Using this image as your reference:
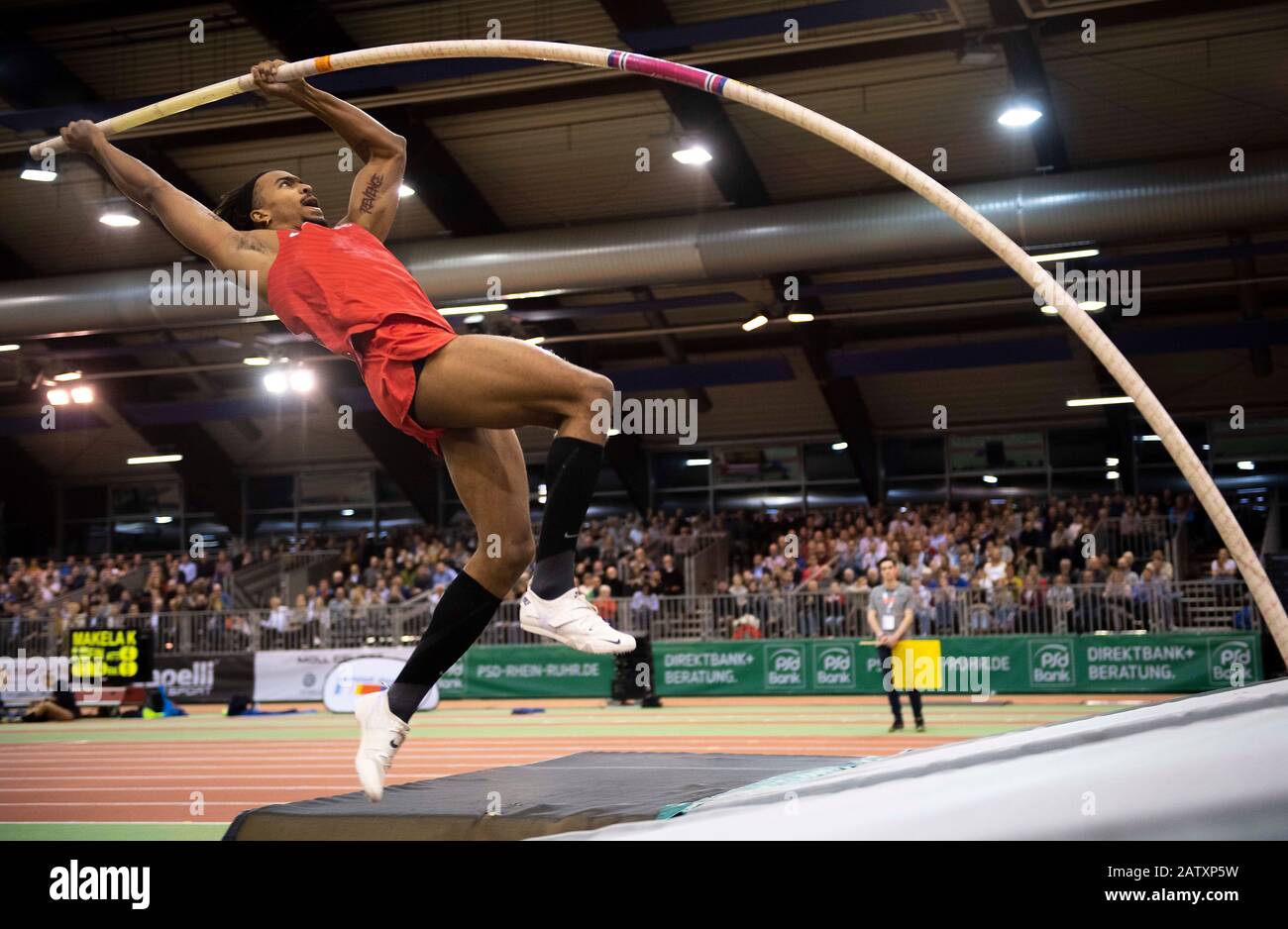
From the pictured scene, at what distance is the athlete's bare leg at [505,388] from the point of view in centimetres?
379

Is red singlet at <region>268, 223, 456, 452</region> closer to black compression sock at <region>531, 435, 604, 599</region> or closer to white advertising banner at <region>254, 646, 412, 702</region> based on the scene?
black compression sock at <region>531, 435, 604, 599</region>

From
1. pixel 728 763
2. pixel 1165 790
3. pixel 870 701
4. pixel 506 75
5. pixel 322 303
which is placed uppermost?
pixel 506 75

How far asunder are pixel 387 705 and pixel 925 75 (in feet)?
49.1

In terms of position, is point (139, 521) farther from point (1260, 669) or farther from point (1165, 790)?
point (1165, 790)

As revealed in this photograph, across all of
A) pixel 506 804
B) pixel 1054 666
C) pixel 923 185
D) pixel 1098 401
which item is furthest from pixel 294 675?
pixel 923 185

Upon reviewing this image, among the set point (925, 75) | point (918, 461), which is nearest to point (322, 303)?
point (925, 75)

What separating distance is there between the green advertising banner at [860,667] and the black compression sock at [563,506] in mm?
10856

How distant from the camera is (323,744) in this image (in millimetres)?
13273

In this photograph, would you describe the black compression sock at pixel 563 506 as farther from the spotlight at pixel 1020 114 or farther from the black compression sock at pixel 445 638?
the spotlight at pixel 1020 114

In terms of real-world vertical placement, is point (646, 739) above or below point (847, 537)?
below

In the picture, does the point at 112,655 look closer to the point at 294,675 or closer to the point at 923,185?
the point at 294,675

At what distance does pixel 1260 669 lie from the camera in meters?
16.0

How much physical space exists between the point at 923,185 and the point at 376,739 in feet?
9.12
